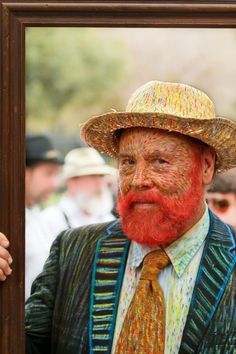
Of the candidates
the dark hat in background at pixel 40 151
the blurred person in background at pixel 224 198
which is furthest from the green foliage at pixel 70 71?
the blurred person in background at pixel 224 198

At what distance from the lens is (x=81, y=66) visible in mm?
24719

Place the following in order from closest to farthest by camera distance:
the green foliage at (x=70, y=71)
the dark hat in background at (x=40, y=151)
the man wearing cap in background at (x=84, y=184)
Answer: the dark hat in background at (x=40, y=151)
the man wearing cap in background at (x=84, y=184)
the green foliage at (x=70, y=71)

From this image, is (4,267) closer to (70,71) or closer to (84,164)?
(84,164)

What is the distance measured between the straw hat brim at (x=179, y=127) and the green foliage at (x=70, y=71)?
1621 cm

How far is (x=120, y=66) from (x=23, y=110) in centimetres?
2389

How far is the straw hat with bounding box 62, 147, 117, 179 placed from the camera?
748cm

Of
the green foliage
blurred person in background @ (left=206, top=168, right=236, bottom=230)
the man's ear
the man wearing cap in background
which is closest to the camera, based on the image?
the man's ear

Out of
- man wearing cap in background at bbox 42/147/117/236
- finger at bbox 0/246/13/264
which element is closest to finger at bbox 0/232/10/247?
finger at bbox 0/246/13/264

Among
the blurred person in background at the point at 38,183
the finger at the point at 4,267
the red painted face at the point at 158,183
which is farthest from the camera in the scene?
the blurred person in background at the point at 38,183

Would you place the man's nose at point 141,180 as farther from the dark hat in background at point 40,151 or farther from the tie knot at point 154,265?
the dark hat in background at point 40,151

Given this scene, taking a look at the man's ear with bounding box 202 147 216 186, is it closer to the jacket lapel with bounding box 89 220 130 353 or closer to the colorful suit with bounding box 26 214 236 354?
the colorful suit with bounding box 26 214 236 354

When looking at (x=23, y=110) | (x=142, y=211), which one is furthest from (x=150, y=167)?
(x=23, y=110)

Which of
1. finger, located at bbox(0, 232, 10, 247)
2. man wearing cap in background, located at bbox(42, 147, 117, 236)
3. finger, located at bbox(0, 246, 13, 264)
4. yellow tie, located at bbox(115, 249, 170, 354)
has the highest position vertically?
man wearing cap in background, located at bbox(42, 147, 117, 236)

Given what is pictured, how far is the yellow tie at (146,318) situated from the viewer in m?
3.37
